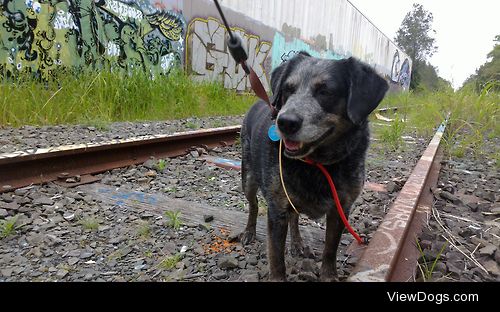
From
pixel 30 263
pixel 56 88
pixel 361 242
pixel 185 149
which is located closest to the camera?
pixel 30 263

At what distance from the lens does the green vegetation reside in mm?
4828

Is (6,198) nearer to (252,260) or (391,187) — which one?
(252,260)

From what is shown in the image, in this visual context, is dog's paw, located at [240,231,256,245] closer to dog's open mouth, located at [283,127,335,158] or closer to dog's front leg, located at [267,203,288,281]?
dog's front leg, located at [267,203,288,281]

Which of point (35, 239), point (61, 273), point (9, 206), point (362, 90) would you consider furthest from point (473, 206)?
point (9, 206)

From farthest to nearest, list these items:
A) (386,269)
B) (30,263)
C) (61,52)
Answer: (61,52)
(30,263)
(386,269)

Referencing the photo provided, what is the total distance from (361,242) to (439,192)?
150 cm

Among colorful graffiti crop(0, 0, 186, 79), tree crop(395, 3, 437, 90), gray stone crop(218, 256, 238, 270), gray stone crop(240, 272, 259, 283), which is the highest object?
tree crop(395, 3, 437, 90)

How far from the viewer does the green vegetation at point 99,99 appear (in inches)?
190

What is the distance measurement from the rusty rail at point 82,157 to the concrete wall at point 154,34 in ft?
10.6

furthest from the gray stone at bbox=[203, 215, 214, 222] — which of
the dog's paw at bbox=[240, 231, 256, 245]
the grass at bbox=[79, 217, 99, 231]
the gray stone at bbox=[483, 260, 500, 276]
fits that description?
the gray stone at bbox=[483, 260, 500, 276]

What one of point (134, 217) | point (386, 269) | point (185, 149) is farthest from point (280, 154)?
point (185, 149)

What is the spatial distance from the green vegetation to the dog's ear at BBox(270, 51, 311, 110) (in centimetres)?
308

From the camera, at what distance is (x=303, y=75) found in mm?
2270
